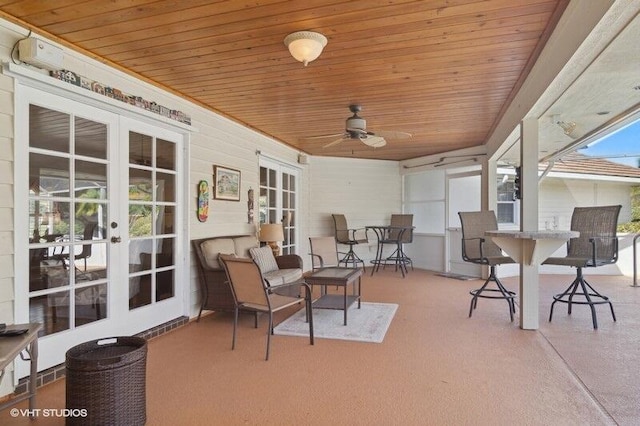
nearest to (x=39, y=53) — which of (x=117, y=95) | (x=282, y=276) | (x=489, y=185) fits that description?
(x=117, y=95)

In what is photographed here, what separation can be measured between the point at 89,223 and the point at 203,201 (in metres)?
1.45

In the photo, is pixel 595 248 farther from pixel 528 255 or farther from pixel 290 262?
pixel 290 262

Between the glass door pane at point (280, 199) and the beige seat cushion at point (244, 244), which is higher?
the glass door pane at point (280, 199)

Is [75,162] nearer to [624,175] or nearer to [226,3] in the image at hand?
[226,3]

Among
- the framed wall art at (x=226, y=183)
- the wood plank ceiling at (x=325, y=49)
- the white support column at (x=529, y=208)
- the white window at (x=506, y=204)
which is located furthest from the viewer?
the white window at (x=506, y=204)

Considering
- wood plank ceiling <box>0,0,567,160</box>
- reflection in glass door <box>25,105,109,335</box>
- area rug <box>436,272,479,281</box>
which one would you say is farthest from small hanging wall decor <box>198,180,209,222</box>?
area rug <box>436,272,479,281</box>

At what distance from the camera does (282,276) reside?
4.34m

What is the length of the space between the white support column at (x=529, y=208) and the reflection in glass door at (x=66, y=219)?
3.79 m

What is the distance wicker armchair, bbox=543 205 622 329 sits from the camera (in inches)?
157

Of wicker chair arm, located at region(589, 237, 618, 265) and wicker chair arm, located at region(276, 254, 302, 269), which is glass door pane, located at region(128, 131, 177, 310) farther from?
wicker chair arm, located at region(589, 237, 618, 265)

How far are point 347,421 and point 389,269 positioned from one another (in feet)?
19.8

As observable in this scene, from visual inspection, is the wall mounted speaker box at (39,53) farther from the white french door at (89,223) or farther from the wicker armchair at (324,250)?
the wicker armchair at (324,250)

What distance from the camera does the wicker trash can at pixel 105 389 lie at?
1.94 meters

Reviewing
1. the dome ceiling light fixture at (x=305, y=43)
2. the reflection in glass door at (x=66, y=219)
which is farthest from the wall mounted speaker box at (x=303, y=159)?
the dome ceiling light fixture at (x=305, y=43)
